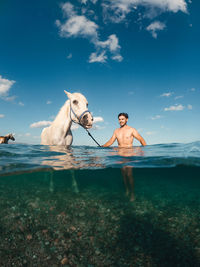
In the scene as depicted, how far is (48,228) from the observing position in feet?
13.3

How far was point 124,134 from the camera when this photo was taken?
7.87m

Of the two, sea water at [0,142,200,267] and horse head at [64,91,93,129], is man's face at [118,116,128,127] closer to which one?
horse head at [64,91,93,129]

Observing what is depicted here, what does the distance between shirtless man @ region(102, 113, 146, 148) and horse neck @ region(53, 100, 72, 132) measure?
235 cm

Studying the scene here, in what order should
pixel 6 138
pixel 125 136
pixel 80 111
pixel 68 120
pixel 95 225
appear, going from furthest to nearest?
pixel 6 138, pixel 125 136, pixel 68 120, pixel 80 111, pixel 95 225

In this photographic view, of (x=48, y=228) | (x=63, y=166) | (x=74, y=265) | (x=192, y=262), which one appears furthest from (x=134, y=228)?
(x=63, y=166)

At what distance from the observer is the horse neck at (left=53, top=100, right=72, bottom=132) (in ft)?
24.0

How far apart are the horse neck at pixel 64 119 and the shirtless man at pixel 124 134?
2.35m

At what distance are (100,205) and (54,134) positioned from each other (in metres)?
3.66

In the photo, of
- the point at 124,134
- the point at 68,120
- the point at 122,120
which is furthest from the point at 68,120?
the point at 124,134

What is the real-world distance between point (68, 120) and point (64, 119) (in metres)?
0.20

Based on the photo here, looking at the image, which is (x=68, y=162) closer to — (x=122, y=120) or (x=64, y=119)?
(x=64, y=119)

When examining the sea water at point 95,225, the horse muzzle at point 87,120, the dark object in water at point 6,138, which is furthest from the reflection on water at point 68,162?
the dark object in water at point 6,138

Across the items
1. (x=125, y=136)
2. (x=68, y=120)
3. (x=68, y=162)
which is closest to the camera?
(x=68, y=162)

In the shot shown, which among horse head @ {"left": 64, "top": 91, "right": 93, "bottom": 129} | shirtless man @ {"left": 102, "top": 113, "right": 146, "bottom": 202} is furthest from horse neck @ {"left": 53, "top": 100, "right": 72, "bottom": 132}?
shirtless man @ {"left": 102, "top": 113, "right": 146, "bottom": 202}
